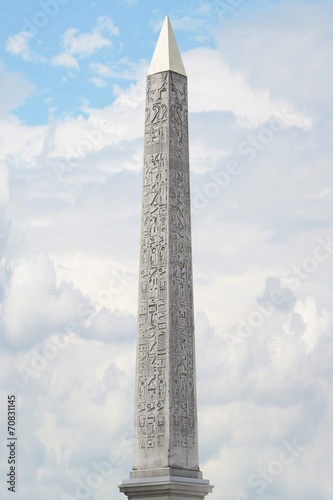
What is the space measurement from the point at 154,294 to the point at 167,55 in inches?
202

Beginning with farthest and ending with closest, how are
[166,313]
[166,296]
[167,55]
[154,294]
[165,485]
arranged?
[167,55] < [154,294] < [166,296] < [166,313] < [165,485]

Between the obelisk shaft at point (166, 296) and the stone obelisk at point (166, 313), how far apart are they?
0.06 feet

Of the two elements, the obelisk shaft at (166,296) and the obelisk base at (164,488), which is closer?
the obelisk base at (164,488)

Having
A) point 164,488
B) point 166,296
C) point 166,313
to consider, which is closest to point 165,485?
point 164,488

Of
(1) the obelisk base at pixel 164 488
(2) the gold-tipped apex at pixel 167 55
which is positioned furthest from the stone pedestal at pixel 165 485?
(2) the gold-tipped apex at pixel 167 55

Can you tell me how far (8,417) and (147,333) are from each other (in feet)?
14.8

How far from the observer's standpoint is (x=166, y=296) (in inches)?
824

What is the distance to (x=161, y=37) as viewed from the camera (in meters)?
23.0

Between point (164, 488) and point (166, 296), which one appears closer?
point (164, 488)

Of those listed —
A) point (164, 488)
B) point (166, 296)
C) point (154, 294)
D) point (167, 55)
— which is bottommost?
point (164, 488)

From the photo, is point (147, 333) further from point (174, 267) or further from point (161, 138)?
point (161, 138)

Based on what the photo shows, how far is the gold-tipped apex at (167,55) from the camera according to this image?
2238 centimetres

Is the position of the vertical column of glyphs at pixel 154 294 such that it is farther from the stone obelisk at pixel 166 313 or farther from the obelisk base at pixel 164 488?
the obelisk base at pixel 164 488

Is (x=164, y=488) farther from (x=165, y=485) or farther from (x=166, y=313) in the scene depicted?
(x=166, y=313)
